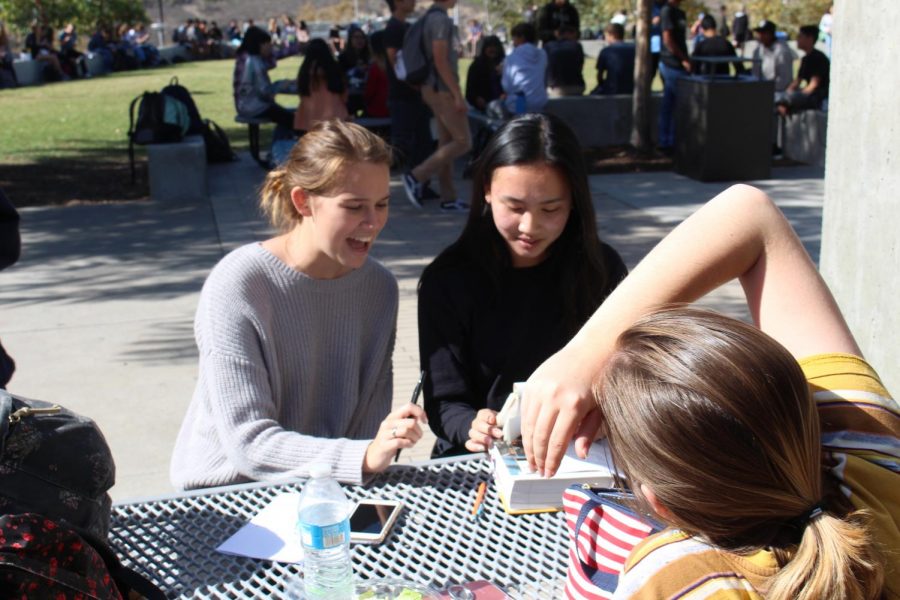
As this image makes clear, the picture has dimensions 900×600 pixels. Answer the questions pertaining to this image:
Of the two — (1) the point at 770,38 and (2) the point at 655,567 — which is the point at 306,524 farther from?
(1) the point at 770,38

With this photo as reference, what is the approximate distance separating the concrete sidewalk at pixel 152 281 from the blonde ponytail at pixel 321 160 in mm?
1619

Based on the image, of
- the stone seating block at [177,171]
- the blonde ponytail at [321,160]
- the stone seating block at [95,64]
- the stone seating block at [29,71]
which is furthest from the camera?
the stone seating block at [95,64]

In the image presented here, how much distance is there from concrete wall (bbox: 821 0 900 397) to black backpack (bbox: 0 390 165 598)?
2174 mm

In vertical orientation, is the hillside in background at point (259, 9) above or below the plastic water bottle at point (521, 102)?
above

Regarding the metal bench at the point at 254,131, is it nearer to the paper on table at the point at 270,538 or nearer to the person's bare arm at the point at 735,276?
the paper on table at the point at 270,538

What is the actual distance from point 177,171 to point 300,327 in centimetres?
756

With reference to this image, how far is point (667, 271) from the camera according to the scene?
1628mm

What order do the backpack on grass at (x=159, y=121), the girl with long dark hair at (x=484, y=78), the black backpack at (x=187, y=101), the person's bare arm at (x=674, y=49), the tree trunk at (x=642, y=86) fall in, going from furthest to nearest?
the girl with long dark hair at (x=484, y=78) < the person's bare arm at (x=674, y=49) < the tree trunk at (x=642, y=86) < the black backpack at (x=187, y=101) < the backpack on grass at (x=159, y=121)

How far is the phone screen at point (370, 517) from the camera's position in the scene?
6.37 ft

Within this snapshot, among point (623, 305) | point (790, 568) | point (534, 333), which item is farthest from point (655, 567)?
point (534, 333)

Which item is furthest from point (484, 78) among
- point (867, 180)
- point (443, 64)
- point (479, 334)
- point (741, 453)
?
point (741, 453)

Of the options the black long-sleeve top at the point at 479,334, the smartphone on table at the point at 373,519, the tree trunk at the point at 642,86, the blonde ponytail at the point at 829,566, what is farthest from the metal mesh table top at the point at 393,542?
the tree trunk at the point at 642,86

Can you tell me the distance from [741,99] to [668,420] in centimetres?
919

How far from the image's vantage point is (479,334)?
2758 mm
